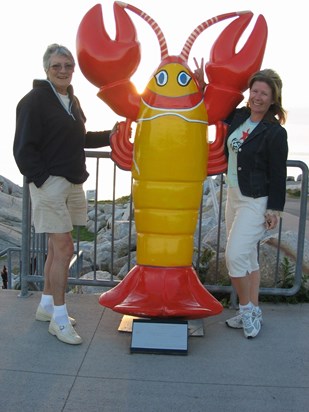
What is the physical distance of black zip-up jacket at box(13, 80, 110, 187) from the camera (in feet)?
10.8

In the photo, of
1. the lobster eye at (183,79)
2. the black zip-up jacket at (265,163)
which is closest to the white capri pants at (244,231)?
the black zip-up jacket at (265,163)

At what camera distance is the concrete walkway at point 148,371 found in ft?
9.02

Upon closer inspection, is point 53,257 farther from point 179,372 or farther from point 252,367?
point 252,367

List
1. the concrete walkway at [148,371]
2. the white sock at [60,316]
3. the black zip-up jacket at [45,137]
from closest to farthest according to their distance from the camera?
1. the concrete walkway at [148,371]
2. the black zip-up jacket at [45,137]
3. the white sock at [60,316]

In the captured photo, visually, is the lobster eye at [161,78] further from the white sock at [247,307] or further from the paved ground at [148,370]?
the paved ground at [148,370]

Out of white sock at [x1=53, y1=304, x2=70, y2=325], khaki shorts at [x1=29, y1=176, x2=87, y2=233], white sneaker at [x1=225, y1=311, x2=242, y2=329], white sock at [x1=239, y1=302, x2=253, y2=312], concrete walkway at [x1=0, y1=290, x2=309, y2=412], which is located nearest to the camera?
concrete walkway at [x1=0, y1=290, x2=309, y2=412]

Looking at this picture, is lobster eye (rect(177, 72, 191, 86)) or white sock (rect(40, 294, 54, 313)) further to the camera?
white sock (rect(40, 294, 54, 313))

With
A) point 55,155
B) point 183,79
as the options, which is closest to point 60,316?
point 55,155

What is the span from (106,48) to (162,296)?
5.66 ft

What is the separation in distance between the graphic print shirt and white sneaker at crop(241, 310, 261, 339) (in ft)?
2.99

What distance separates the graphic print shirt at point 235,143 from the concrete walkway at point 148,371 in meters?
1.11

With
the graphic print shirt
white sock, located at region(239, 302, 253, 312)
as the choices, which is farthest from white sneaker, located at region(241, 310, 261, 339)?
the graphic print shirt

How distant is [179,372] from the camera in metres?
3.10

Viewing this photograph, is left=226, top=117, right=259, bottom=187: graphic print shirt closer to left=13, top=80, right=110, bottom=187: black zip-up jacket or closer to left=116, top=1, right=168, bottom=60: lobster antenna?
left=116, top=1, right=168, bottom=60: lobster antenna
